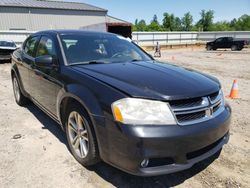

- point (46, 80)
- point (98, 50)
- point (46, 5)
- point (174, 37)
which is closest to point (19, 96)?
point (46, 80)

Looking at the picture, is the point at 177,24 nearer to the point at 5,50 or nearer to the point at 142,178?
the point at 5,50

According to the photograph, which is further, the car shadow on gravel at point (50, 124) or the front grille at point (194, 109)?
the car shadow on gravel at point (50, 124)

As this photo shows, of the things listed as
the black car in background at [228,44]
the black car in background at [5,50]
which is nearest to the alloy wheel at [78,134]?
the black car in background at [5,50]

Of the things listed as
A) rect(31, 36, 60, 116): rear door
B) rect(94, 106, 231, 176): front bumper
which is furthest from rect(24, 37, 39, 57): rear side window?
rect(94, 106, 231, 176): front bumper

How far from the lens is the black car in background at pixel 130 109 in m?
2.38

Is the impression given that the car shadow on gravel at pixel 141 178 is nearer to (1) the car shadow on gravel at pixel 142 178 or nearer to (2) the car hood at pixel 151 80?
(1) the car shadow on gravel at pixel 142 178

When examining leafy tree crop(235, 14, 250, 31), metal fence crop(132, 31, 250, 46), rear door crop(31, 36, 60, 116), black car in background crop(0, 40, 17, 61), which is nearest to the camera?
rear door crop(31, 36, 60, 116)

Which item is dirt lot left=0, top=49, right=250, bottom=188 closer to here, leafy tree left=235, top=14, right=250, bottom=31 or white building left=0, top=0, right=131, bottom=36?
white building left=0, top=0, right=131, bottom=36

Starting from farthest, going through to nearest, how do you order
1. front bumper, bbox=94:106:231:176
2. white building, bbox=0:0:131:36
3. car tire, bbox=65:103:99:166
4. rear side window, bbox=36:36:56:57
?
1. white building, bbox=0:0:131:36
2. rear side window, bbox=36:36:56:57
3. car tire, bbox=65:103:99:166
4. front bumper, bbox=94:106:231:176

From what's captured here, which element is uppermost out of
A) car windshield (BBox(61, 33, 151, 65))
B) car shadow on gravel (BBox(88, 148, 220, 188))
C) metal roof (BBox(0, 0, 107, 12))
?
metal roof (BBox(0, 0, 107, 12))

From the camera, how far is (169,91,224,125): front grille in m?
2.47

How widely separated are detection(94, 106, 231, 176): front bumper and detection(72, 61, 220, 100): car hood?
32 centimetres

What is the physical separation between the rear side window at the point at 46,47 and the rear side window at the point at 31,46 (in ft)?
1.01

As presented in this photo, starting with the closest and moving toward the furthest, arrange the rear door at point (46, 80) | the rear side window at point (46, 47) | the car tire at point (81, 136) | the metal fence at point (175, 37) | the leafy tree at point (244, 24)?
the car tire at point (81, 136) < the rear door at point (46, 80) < the rear side window at point (46, 47) < the metal fence at point (175, 37) < the leafy tree at point (244, 24)
